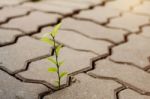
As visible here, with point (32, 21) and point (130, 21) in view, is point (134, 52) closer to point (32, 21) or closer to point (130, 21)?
point (130, 21)

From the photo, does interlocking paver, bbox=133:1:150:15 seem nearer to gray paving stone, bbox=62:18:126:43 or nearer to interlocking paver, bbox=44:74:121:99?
gray paving stone, bbox=62:18:126:43

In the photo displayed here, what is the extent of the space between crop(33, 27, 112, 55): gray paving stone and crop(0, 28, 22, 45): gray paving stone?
15 cm

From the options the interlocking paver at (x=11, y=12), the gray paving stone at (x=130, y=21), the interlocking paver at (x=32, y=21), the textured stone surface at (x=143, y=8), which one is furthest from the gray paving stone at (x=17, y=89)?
the textured stone surface at (x=143, y=8)

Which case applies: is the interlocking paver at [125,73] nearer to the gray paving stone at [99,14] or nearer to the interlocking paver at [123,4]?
the gray paving stone at [99,14]

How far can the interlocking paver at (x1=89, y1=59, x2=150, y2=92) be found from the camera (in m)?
1.50

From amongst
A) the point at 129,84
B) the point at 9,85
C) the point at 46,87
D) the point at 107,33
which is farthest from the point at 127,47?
the point at 9,85

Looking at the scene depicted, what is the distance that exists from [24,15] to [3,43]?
0.54 metres

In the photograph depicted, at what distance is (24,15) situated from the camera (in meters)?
2.33

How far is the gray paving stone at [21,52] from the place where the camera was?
1.61m

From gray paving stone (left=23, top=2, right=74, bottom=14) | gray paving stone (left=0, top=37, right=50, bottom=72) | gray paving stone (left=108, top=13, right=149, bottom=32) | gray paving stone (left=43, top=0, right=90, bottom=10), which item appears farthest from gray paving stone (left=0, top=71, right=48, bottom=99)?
gray paving stone (left=43, top=0, right=90, bottom=10)

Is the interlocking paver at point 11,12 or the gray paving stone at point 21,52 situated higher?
the interlocking paver at point 11,12

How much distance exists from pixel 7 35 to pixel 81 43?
0.46m

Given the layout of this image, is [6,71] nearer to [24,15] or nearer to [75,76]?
[75,76]

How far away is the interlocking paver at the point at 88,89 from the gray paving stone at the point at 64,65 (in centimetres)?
7
